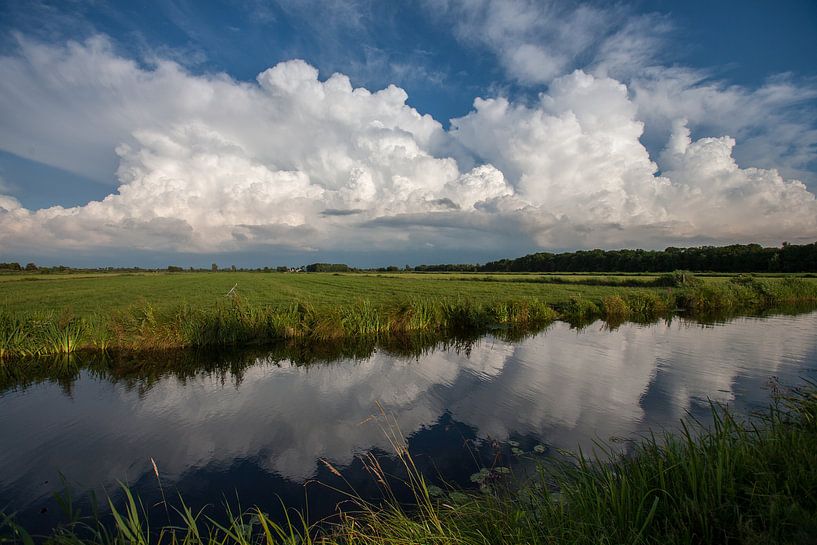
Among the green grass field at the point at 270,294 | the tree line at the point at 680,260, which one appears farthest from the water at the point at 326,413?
the tree line at the point at 680,260

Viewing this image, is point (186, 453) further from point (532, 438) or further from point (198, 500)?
point (532, 438)

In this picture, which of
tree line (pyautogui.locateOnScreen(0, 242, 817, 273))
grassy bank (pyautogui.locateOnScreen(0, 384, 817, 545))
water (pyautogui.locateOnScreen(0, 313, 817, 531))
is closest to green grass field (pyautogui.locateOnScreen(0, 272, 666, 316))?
water (pyautogui.locateOnScreen(0, 313, 817, 531))

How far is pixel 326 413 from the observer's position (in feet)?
33.6

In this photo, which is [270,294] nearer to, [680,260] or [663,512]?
[663,512]

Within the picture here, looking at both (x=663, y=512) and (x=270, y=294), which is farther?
(x=270, y=294)

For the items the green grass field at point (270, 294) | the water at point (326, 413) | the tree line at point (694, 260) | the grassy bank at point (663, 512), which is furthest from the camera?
the tree line at point (694, 260)

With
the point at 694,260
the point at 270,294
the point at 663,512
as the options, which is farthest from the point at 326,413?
the point at 694,260

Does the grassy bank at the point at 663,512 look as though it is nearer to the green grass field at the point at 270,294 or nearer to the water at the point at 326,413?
the water at the point at 326,413

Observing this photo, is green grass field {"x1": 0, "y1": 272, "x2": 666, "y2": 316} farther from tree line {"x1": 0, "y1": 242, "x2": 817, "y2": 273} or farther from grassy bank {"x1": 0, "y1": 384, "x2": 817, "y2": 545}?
tree line {"x1": 0, "y1": 242, "x2": 817, "y2": 273}

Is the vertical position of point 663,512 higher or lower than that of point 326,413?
higher

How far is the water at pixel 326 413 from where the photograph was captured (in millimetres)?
7156

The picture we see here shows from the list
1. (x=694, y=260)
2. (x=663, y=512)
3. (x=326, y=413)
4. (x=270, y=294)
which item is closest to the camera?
(x=663, y=512)

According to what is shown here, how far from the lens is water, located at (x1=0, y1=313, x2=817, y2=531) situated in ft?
23.5

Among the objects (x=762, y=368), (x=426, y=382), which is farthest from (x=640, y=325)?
(x=426, y=382)
